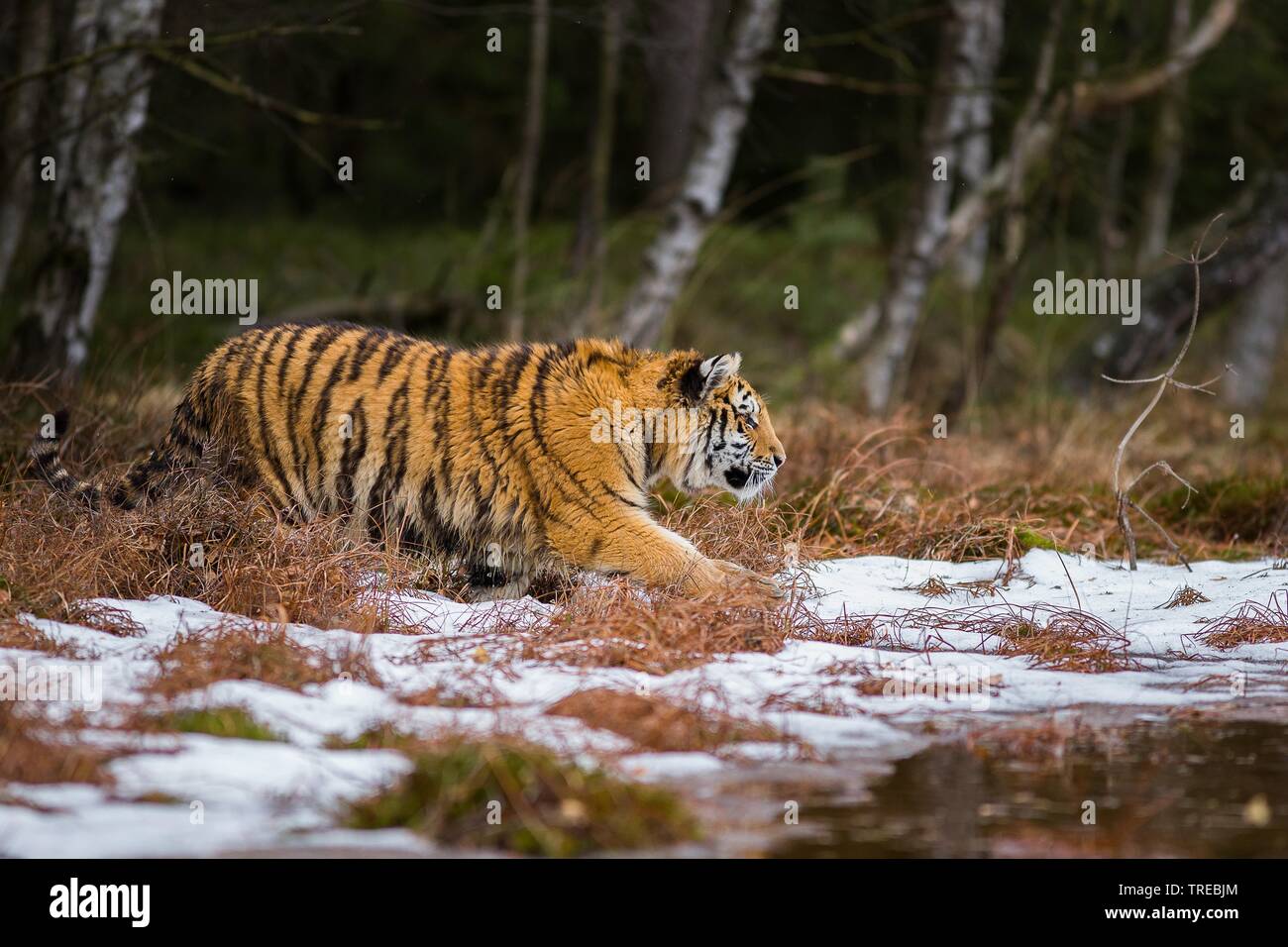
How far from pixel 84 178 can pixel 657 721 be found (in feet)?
19.2

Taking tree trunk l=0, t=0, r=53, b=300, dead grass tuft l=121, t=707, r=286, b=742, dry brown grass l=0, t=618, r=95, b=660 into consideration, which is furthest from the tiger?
tree trunk l=0, t=0, r=53, b=300

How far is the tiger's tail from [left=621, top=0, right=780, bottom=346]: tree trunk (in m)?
4.75

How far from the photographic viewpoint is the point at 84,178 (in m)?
8.41

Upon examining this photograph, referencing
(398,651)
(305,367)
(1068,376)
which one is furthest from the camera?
(1068,376)

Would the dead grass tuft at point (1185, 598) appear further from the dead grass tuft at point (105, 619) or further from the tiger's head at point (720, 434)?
the dead grass tuft at point (105, 619)

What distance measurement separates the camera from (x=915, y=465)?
27.7 ft

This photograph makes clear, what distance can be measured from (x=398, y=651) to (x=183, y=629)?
872 mm

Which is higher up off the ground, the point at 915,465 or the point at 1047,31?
the point at 1047,31

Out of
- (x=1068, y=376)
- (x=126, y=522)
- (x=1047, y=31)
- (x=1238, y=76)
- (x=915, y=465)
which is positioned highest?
(x=1238, y=76)

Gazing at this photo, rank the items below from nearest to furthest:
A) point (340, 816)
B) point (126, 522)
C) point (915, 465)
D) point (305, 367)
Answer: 1. point (340, 816)
2. point (126, 522)
3. point (305, 367)
4. point (915, 465)

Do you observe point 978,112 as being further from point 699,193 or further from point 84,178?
point 84,178

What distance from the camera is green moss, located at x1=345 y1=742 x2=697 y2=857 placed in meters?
3.66
